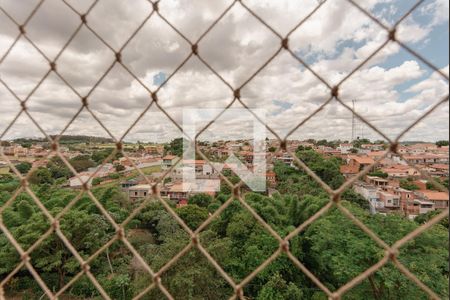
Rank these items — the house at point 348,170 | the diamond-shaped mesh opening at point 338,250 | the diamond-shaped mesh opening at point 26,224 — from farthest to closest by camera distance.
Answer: the house at point 348,170 < the diamond-shaped mesh opening at point 26,224 < the diamond-shaped mesh opening at point 338,250

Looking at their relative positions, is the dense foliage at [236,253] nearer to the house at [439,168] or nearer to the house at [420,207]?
the house at [420,207]

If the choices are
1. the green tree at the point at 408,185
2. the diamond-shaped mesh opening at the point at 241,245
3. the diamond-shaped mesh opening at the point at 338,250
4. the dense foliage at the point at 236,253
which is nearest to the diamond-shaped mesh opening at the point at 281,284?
the dense foliage at the point at 236,253

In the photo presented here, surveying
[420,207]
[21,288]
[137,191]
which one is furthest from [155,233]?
[420,207]

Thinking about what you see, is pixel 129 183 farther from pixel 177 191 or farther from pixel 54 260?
pixel 54 260

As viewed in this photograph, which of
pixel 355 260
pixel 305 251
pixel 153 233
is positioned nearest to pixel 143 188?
pixel 153 233

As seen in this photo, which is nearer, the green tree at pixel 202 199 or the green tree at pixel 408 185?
the green tree at pixel 202 199

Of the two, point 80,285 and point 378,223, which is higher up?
point 378,223

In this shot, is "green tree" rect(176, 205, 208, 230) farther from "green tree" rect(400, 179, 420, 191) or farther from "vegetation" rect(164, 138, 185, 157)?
"green tree" rect(400, 179, 420, 191)

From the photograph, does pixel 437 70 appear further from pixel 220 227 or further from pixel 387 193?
pixel 387 193

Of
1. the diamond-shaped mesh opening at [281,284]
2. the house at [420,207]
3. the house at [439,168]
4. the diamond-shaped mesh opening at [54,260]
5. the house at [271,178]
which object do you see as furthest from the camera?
the house at [271,178]

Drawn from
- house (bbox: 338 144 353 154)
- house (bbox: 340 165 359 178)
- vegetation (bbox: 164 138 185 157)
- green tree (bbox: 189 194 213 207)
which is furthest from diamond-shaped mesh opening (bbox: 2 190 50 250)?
house (bbox: 338 144 353 154)
